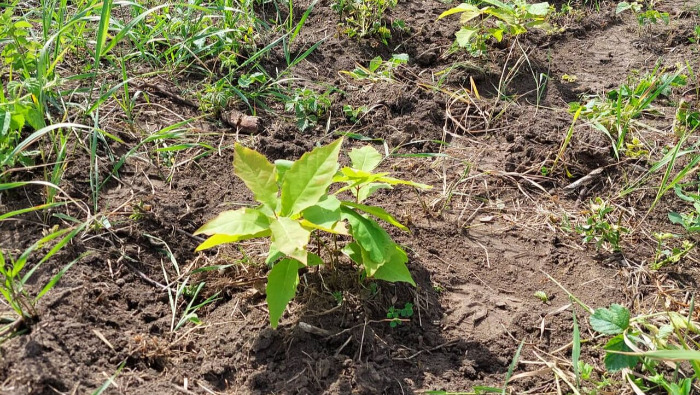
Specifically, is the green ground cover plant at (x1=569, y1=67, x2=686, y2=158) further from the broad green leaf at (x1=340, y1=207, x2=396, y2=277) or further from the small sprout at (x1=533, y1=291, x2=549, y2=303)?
the broad green leaf at (x1=340, y1=207, x2=396, y2=277)

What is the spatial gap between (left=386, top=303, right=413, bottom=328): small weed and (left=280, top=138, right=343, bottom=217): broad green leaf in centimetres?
50

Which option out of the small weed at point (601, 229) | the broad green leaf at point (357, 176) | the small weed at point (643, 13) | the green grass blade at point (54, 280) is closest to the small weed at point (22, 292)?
the green grass blade at point (54, 280)

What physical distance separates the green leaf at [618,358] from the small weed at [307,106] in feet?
5.06

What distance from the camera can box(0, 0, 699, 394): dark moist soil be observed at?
1.81 m

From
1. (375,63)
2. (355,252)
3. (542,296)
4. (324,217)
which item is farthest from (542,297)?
(375,63)

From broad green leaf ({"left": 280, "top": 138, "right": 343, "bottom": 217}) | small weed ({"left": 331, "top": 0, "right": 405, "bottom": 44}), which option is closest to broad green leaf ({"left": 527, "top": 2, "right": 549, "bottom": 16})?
small weed ({"left": 331, "top": 0, "right": 405, "bottom": 44})

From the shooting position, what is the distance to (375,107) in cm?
288

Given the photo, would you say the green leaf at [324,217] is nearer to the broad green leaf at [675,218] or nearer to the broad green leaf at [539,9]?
the broad green leaf at [675,218]

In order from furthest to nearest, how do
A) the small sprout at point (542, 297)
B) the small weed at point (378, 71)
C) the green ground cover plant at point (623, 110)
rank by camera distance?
the small weed at point (378, 71) < the green ground cover plant at point (623, 110) < the small sprout at point (542, 297)

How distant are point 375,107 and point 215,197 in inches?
36.0

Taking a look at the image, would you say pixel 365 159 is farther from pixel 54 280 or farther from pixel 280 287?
pixel 54 280

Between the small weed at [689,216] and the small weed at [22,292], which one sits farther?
the small weed at [689,216]

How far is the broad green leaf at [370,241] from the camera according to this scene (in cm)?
179

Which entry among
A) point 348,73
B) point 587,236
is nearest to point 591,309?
point 587,236
